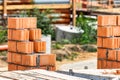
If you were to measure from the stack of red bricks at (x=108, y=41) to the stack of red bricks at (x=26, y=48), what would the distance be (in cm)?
107

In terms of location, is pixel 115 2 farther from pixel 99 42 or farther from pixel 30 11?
pixel 99 42

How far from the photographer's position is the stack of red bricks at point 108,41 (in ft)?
34.2

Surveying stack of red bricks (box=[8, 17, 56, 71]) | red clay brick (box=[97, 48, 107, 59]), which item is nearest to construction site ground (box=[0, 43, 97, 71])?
red clay brick (box=[97, 48, 107, 59])

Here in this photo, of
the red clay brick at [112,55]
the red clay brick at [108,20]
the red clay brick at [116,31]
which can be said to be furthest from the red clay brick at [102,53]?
the red clay brick at [108,20]

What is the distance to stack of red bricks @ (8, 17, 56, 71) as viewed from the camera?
10070mm

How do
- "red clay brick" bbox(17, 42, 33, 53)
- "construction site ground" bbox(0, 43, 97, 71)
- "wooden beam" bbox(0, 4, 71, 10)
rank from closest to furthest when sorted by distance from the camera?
"red clay brick" bbox(17, 42, 33, 53)
"construction site ground" bbox(0, 43, 97, 71)
"wooden beam" bbox(0, 4, 71, 10)

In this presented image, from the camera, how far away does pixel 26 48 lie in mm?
10141

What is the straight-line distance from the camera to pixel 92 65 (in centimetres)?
1588

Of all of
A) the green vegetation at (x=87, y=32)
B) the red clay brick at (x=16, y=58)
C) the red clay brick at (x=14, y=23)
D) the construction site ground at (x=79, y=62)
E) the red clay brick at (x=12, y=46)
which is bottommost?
the construction site ground at (x=79, y=62)

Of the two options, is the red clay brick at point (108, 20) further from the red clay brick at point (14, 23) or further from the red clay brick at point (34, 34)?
the red clay brick at point (14, 23)

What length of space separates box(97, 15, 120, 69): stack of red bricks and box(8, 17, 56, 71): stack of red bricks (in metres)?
1.07

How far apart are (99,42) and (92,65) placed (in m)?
5.20

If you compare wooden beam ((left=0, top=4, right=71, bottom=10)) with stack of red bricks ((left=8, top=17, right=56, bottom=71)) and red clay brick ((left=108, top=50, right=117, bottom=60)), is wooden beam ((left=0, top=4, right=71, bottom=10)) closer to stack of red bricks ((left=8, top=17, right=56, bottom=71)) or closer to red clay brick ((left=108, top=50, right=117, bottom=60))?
stack of red bricks ((left=8, top=17, right=56, bottom=71))

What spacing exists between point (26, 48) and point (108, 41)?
1655 millimetres
